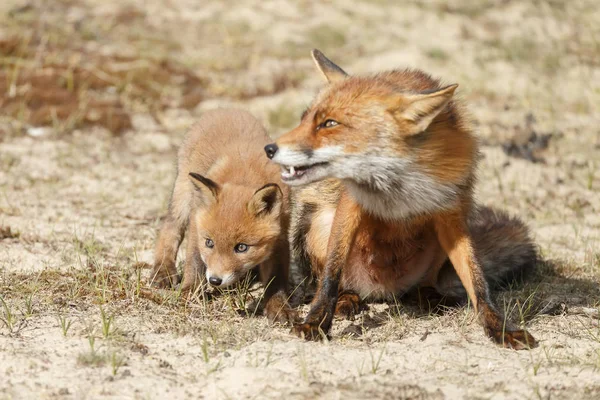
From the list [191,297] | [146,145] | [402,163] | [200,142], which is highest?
[402,163]

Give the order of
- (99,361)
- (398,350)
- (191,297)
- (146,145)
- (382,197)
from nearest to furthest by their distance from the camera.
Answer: (99,361), (398,350), (382,197), (191,297), (146,145)

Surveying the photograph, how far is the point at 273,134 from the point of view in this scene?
407 inches

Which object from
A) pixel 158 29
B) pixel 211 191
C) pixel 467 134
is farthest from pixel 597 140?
pixel 158 29

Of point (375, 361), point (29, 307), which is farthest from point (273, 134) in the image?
point (375, 361)

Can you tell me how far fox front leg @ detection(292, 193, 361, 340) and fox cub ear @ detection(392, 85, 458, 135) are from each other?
0.71m

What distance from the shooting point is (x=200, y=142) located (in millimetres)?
6840

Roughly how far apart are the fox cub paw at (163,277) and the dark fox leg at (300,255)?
946 mm

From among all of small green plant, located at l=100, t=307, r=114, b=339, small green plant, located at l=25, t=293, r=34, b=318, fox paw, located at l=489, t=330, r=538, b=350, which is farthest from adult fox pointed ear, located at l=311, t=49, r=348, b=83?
small green plant, located at l=25, t=293, r=34, b=318

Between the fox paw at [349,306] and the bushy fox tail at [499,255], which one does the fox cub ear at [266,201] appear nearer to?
the fox paw at [349,306]

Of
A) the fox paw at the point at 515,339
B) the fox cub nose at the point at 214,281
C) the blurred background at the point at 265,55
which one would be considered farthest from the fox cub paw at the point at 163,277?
the blurred background at the point at 265,55

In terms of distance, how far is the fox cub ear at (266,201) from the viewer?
570 cm

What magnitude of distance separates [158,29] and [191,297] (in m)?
8.69

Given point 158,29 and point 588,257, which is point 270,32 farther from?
point 588,257

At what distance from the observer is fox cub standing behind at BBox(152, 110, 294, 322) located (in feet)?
18.6
